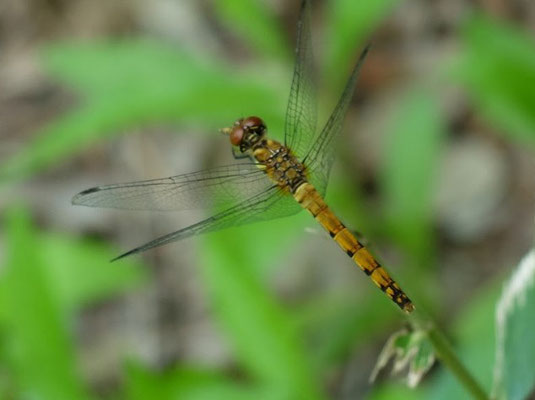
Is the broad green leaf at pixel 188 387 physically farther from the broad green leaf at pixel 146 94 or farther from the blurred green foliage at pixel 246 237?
the broad green leaf at pixel 146 94

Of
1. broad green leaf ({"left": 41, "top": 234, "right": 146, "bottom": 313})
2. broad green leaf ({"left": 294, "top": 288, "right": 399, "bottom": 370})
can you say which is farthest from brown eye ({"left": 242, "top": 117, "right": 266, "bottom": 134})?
broad green leaf ({"left": 41, "top": 234, "right": 146, "bottom": 313})

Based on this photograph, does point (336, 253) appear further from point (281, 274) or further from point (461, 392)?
point (461, 392)

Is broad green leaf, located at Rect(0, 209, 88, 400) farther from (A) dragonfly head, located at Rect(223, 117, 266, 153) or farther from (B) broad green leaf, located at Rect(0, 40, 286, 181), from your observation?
(A) dragonfly head, located at Rect(223, 117, 266, 153)

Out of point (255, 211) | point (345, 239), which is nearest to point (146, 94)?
point (255, 211)

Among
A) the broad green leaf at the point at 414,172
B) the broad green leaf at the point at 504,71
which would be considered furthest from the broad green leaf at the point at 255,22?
the broad green leaf at the point at 504,71

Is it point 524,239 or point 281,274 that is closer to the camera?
point 524,239

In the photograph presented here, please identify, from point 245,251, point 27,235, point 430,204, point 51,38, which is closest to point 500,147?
point 430,204
